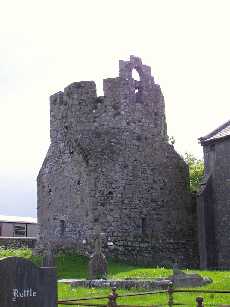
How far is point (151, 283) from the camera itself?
19.0 meters

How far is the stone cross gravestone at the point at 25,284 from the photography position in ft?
34.0

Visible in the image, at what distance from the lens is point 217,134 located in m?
34.2

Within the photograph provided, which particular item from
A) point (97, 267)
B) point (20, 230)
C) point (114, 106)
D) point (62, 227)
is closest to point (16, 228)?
point (20, 230)

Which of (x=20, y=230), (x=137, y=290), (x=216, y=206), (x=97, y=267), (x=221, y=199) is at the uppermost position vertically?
(x=221, y=199)

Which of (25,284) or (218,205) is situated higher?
(218,205)

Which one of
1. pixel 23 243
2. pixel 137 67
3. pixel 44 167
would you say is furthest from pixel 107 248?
pixel 23 243

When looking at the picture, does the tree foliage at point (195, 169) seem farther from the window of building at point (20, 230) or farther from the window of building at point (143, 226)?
the window of building at point (20, 230)

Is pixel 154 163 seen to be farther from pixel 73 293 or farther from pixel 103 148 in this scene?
pixel 73 293

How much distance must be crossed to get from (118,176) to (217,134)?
6533 millimetres

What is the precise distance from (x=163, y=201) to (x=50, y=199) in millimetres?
6642

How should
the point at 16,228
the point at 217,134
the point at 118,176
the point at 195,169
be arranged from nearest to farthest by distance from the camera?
the point at 118,176
the point at 217,134
the point at 195,169
the point at 16,228

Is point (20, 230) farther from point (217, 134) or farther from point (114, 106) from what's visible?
point (217, 134)

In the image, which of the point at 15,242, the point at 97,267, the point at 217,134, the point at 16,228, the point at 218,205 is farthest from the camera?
the point at 16,228

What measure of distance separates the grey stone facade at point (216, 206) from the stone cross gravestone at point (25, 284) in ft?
73.1
